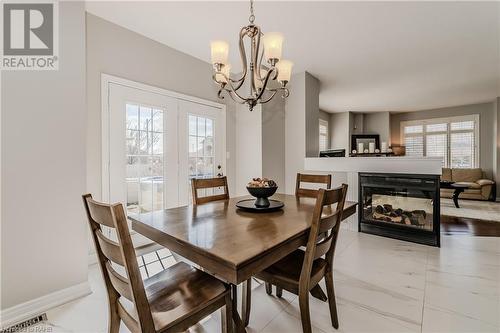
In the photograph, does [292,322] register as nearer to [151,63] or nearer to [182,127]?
[182,127]

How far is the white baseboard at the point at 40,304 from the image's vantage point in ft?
5.25

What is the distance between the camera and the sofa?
5798 millimetres

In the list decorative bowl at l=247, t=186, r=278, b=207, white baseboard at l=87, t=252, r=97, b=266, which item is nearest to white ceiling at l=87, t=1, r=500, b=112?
decorative bowl at l=247, t=186, r=278, b=207

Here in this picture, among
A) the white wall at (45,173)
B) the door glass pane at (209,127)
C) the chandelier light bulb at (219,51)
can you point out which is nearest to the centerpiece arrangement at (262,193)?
the chandelier light bulb at (219,51)

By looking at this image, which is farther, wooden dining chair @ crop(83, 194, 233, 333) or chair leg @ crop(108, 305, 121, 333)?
chair leg @ crop(108, 305, 121, 333)

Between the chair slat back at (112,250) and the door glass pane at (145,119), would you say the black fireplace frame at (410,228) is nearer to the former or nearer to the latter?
the door glass pane at (145,119)

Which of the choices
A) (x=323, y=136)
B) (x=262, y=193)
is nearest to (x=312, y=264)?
(x=262, y=193)

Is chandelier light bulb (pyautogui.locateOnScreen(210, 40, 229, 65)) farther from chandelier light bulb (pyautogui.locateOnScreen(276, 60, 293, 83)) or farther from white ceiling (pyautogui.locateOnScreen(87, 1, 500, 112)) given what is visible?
white ceiling (pyautogui.locateOnScreen(87, 1, 500, 112))

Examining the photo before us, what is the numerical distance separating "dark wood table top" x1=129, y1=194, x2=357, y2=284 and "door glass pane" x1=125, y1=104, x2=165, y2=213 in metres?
1.39

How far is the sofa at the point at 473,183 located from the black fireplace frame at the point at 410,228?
3.74 meters

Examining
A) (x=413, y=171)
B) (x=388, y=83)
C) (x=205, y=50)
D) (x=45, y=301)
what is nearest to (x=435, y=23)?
(x=413, y=171)

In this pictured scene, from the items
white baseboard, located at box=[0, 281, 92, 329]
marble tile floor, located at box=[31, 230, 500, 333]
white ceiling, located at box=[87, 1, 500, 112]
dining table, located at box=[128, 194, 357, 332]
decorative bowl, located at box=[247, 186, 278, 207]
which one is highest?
white ceiling, located at box=[87, 1, 500, 112]

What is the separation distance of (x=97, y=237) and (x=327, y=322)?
157 centimetres

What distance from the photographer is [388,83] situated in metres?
4.75
